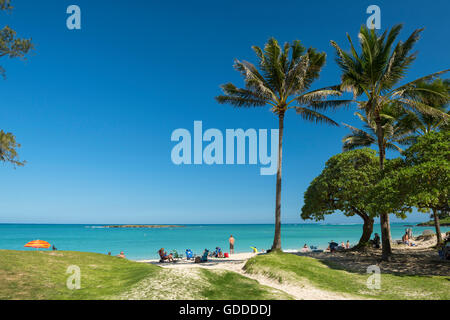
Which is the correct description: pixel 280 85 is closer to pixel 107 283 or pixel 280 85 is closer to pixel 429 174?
pixel 429 174

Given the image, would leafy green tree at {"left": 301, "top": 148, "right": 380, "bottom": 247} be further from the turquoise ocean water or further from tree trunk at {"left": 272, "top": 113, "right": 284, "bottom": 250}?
the turquoise ocean water

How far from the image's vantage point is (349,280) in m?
11.5

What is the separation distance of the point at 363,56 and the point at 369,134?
408 inches

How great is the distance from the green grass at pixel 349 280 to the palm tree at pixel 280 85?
400 cm

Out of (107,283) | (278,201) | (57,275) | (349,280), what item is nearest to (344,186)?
(278,201)

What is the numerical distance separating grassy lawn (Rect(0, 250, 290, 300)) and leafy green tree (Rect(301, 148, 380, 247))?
42.7 feet

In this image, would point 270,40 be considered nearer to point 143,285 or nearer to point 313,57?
point 313,57

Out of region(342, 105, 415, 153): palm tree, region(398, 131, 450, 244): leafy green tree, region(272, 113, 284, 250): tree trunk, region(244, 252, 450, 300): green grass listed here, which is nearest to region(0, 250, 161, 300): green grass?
region(244, 252, 450, 300): green grass

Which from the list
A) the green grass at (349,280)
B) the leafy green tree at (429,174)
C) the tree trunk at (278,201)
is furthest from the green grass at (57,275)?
the leafy green tree at (429,174)

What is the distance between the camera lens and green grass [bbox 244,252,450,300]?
30.8ft

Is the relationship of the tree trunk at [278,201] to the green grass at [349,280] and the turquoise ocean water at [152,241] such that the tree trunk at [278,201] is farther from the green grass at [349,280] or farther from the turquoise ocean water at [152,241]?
the turquoise ocean water at [152,241]

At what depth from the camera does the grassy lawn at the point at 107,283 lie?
714 centimetres

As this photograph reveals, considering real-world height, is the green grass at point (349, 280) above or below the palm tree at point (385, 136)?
below

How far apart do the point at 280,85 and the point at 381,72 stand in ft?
19.5
